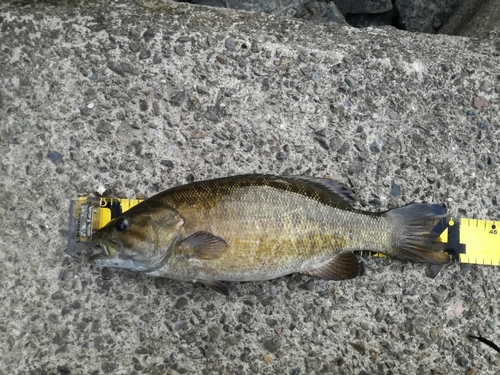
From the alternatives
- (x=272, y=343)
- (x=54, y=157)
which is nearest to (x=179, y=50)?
(x=54, y=157)

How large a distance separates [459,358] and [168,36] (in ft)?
9.59

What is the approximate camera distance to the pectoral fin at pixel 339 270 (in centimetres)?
293

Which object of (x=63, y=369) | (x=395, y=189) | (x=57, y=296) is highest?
(x=395, y=189)

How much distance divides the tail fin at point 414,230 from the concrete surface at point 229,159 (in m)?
0.26

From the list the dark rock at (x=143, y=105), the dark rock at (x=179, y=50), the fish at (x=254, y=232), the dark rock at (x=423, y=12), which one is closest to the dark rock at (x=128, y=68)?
the dark rock at (x=143, y=105)

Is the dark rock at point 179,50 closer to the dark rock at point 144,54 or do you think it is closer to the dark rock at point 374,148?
the dark rock at point 144,54

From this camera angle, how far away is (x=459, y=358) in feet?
10.4

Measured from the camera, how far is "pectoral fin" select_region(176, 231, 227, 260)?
2.64m

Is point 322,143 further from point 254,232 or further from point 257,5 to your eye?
point 257,5

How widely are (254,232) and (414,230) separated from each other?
1027mm

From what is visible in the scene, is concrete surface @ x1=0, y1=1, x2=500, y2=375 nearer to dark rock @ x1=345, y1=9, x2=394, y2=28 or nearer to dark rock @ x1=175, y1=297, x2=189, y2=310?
dark rock @ x1=175, y1=297, x2=189, y2=310

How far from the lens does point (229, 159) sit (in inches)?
127

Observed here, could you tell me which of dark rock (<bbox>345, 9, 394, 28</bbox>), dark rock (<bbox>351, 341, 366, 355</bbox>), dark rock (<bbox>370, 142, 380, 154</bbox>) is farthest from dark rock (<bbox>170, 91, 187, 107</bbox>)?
dark rock (<bbox>345, 9, 394, 28</bbox>)

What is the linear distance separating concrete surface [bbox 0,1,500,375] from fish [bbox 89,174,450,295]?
31 cm
